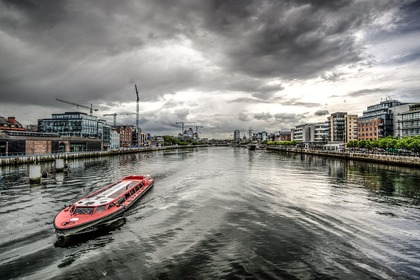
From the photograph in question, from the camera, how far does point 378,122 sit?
15625 centimetres

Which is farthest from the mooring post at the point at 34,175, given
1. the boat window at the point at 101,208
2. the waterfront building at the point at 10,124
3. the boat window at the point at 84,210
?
the waterfront building at the point at 10,124

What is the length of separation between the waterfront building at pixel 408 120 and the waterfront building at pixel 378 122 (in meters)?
5.95

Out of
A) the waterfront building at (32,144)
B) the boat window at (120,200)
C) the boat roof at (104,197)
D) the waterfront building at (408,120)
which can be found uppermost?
the waterfront building at (408,120)

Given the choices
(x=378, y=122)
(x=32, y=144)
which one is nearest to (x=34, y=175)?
(x=32, y=144)

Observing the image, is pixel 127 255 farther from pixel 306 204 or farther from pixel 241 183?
pixel 241 183

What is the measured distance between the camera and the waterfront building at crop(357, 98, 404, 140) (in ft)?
510

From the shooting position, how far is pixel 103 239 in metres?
23.5

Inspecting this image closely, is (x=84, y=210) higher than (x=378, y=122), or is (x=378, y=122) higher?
(x=378, y=122)

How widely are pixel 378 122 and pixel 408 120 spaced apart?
25819 millimetres

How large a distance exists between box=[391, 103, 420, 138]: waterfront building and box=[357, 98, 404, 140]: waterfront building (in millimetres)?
5950

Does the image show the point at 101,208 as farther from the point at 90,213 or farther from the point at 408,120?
the point at 408,120

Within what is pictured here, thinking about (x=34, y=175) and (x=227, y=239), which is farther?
(x=34, y=175)

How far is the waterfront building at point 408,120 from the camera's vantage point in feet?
412

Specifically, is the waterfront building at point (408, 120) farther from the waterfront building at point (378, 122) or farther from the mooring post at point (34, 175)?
the mooring post at point (34, 175)
